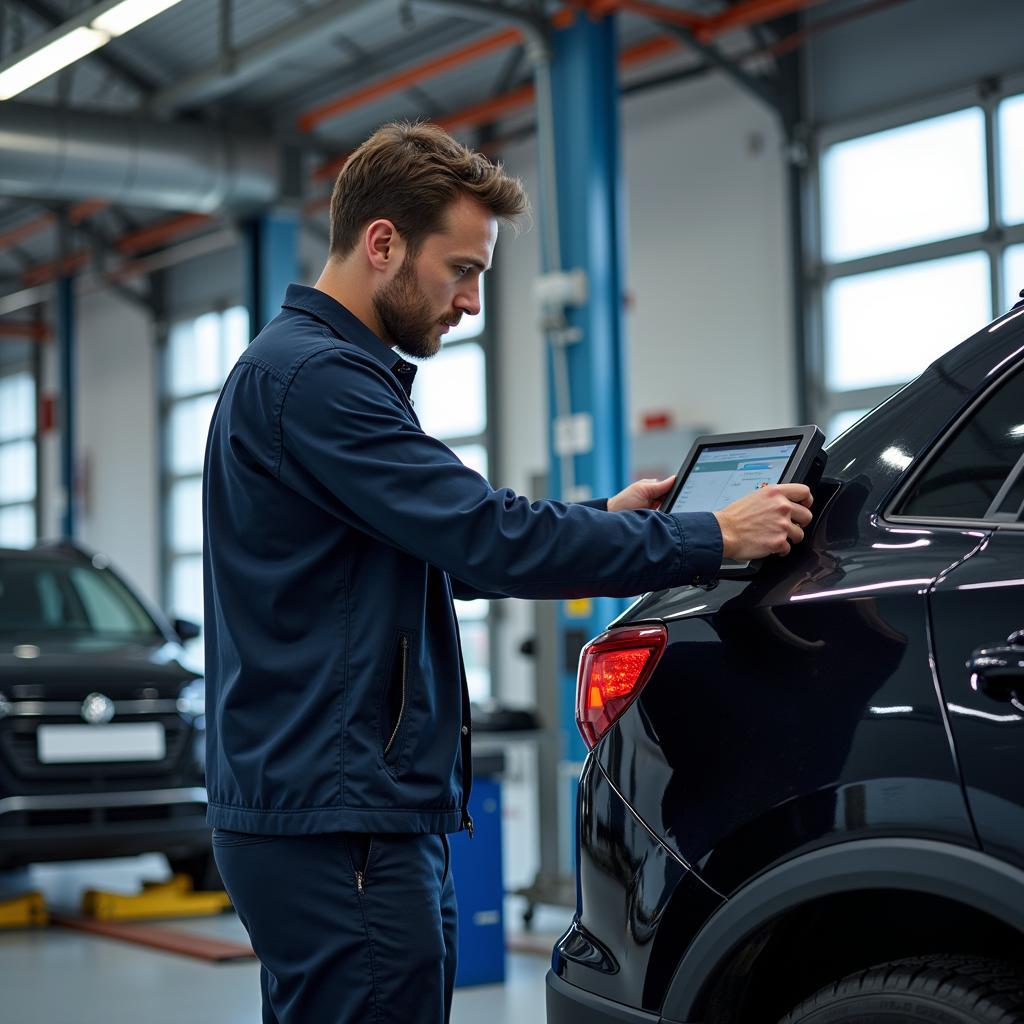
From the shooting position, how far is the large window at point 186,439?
50.4 feet

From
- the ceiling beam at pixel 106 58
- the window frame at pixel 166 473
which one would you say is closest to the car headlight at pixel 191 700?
the ceiling beam at pixel 106 58

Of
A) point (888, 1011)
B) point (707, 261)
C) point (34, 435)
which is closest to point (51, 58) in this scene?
point (707, 261)

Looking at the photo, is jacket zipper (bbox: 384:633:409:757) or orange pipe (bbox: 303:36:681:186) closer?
jacket zipper (bbox: 384:633:409:757)

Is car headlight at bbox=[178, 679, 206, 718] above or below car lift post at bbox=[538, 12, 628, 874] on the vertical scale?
below

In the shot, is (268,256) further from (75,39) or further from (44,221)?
(44,221)

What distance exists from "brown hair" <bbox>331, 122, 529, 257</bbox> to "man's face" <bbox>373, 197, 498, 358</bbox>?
0.02m

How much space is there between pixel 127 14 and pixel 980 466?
6040 millimetres

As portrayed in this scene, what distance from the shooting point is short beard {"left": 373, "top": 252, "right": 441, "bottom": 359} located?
1.98 metres

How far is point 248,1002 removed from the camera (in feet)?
15.0

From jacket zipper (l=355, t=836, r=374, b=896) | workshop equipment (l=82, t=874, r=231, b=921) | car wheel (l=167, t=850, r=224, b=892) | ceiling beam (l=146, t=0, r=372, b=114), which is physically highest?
ceiling beam (l=146, t=0, r=372, b=114)

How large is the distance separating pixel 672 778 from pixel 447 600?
0.39 meters

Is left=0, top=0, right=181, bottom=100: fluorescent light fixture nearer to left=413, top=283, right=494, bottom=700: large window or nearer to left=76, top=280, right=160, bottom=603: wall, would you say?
left=413, top=283, right=494, bottom=700: large window

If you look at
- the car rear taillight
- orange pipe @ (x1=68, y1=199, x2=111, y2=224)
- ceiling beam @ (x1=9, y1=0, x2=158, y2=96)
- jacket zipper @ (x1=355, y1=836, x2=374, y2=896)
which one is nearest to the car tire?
the car rear taillight

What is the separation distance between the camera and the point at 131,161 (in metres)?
9.85
